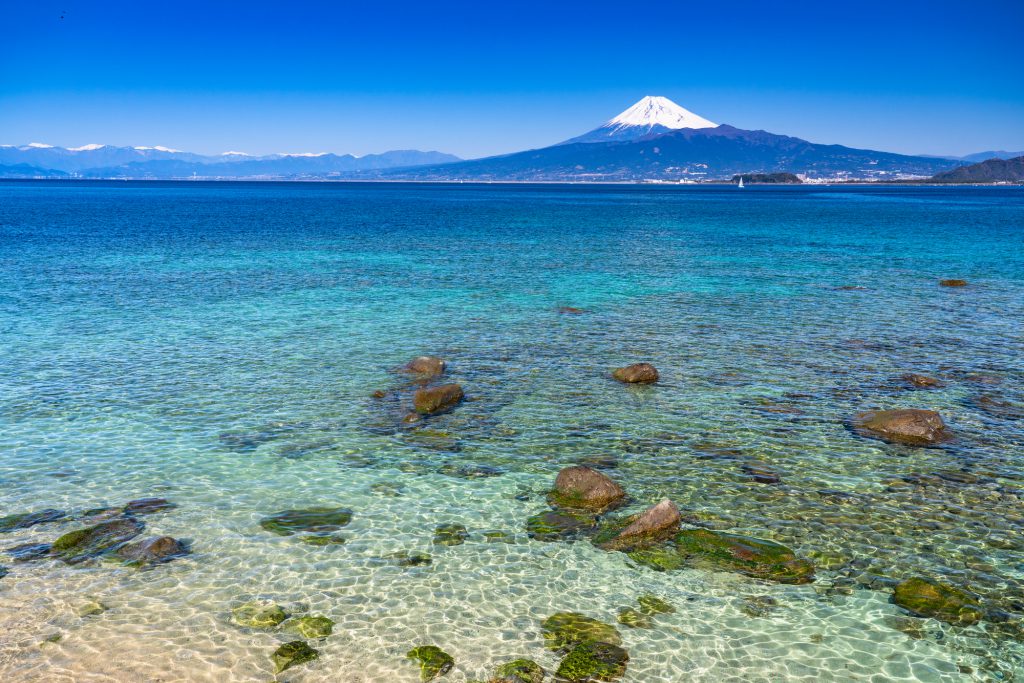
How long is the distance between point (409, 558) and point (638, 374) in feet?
41.7

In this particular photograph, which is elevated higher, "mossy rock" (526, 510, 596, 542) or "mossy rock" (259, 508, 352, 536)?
"mossy rock" (259, 508, 352, 536)

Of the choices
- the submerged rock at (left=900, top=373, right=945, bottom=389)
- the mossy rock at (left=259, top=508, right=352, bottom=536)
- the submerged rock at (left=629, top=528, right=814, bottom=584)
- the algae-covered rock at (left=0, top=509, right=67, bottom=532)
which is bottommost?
the submerged rock at (left=629, top=528, right=814, bottom=584)

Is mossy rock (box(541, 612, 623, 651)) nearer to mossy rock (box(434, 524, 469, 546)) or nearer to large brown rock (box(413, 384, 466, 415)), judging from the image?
mossy rock (box(434, 524, 469, 546))

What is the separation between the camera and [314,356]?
27500 mm

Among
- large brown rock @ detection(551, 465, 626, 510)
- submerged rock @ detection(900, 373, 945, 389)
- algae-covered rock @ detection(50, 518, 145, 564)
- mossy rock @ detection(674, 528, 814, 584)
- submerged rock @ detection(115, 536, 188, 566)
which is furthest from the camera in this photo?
submerged rock @ detection(900, 373, 945, 389)

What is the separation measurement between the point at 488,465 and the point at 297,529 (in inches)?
197

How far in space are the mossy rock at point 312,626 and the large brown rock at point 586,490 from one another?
5779 millimetres

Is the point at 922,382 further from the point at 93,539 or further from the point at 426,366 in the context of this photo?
the point at 93,539

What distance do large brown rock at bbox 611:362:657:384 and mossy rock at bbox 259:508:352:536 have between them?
468 inches

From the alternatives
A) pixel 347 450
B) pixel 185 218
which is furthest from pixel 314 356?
pixel 185 218

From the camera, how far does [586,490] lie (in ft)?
49.6

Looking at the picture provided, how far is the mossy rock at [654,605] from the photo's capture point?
37.6 ft

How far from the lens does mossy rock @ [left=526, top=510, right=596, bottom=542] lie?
1391 centimetres

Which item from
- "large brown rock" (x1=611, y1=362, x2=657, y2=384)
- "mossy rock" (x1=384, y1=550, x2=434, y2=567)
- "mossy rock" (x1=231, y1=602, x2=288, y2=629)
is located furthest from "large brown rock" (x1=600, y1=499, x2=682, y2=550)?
"large brown rock" (x1=611, y1=362, x2=657, y2=384)
